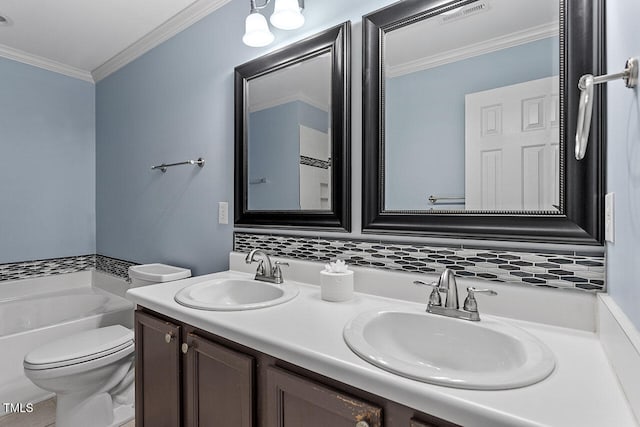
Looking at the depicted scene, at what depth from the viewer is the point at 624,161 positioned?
69 cm

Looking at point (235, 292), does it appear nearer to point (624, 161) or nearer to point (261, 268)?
point (261, 268)

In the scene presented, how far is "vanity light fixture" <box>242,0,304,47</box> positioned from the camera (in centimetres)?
140

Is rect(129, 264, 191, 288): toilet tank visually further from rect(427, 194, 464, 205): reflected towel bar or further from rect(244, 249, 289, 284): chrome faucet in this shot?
rect(427, 194, 464, 205): reflected towel bar

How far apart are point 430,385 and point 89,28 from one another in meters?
2.80

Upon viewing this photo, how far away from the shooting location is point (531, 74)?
99 cm

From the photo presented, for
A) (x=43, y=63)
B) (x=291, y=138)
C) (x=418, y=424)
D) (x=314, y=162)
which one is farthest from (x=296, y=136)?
(x=43, y=63)

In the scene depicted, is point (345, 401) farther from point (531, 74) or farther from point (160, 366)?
point (531, 74)

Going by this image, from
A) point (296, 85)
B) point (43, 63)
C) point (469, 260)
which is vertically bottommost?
point (469, 260)

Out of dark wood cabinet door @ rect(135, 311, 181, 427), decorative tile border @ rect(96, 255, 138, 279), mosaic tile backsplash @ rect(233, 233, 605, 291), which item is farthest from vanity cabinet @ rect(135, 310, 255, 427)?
decorative tile border @ rect(96, 255, 138, 279)

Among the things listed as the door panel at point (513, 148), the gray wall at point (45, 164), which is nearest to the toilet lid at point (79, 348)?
the gray wall at point (45, 164)

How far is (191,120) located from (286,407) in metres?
1.78

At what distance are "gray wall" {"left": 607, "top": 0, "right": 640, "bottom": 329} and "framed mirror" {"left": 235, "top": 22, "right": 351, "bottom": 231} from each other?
2.64ft

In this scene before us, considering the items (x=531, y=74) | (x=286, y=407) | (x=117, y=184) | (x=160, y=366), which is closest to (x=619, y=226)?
(x=531, y=74)

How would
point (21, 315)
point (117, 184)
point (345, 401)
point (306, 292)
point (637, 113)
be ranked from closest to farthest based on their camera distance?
point (637, 113) < point (345, 401) < point (306, 292) < point (21, 315) < point (117, 184)
